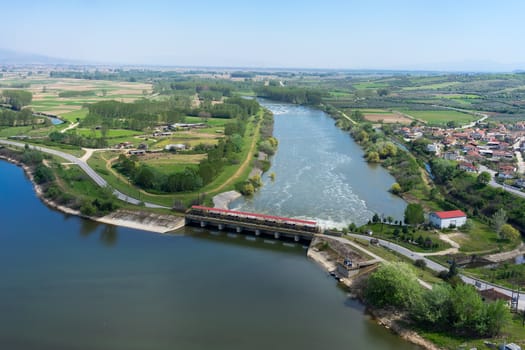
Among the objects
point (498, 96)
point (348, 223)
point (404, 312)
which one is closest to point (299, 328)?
point (404, 312)

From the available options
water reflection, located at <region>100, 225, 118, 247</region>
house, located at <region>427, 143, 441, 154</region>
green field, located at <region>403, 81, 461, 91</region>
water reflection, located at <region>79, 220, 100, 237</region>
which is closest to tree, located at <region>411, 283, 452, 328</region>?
water reflection, located at <region>100, 225, 118, 247</region>

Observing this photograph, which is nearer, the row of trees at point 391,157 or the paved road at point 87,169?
the paved road at point 87,169

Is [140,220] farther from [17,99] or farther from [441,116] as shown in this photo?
[441,116]

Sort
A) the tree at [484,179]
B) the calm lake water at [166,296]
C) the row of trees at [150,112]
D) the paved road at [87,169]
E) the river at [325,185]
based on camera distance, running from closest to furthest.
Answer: the calm lake water at [166,296] → the river at [325,185] → the paved road at [87,169] → the tree at [484,179] → the row of trees at [150,112]

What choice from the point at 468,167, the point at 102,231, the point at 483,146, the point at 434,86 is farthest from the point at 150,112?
the point at 434,86

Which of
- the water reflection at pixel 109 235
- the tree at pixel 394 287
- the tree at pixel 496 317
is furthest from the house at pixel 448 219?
the water reflection at pixel 109 235

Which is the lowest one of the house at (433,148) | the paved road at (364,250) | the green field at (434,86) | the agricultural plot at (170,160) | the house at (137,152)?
the paved road at (364,250)

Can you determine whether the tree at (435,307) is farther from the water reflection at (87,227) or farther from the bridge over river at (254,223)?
the water reflection at (87,227)
